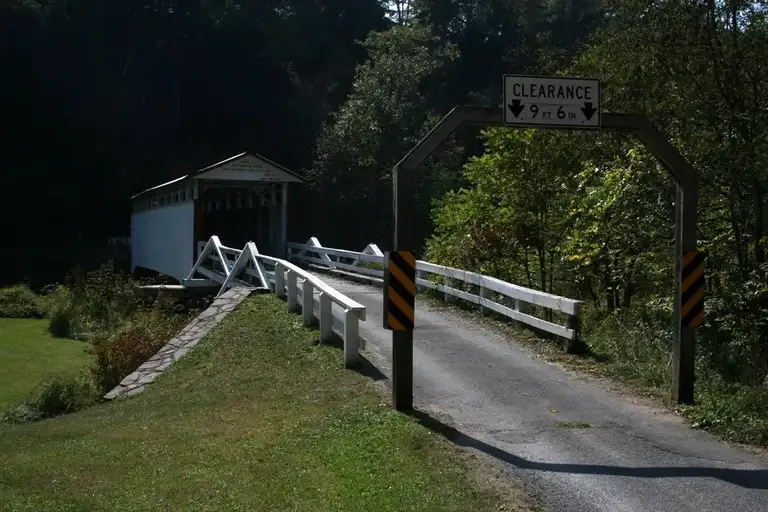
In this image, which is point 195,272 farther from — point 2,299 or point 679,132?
point 679,132

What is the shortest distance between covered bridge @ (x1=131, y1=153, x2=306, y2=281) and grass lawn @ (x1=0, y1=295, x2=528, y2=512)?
51.9 ft

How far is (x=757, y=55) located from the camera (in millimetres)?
10203

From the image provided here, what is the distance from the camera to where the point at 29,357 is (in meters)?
21.6

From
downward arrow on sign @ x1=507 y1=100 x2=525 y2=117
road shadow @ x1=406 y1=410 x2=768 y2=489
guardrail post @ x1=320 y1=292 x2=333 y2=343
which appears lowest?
road shadow @ x1=406 y1=410 x2=768 y2=489

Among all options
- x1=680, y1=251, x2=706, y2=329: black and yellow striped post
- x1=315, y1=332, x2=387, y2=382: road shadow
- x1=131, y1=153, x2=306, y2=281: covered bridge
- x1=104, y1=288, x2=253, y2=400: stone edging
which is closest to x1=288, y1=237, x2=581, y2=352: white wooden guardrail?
x1=680, y1=251, x2=706, y2=329: black and yellow striped post

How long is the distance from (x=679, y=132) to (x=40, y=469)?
320 inches

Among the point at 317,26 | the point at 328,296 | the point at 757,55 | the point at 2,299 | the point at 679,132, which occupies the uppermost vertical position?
the point at 317,26

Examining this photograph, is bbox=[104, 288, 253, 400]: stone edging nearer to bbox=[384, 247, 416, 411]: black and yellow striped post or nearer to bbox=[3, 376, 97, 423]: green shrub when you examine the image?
bbox=[3, 376, 97, 423]: green shrub

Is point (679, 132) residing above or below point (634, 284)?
above

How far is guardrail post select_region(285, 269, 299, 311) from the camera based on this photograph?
14797 mm

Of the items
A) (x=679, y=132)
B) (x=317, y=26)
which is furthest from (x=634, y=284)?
(x=317, y=26)

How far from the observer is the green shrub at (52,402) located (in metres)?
13.4

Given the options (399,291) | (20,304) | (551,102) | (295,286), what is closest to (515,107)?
(551,102)

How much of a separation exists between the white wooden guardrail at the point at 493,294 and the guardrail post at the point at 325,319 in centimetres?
284
